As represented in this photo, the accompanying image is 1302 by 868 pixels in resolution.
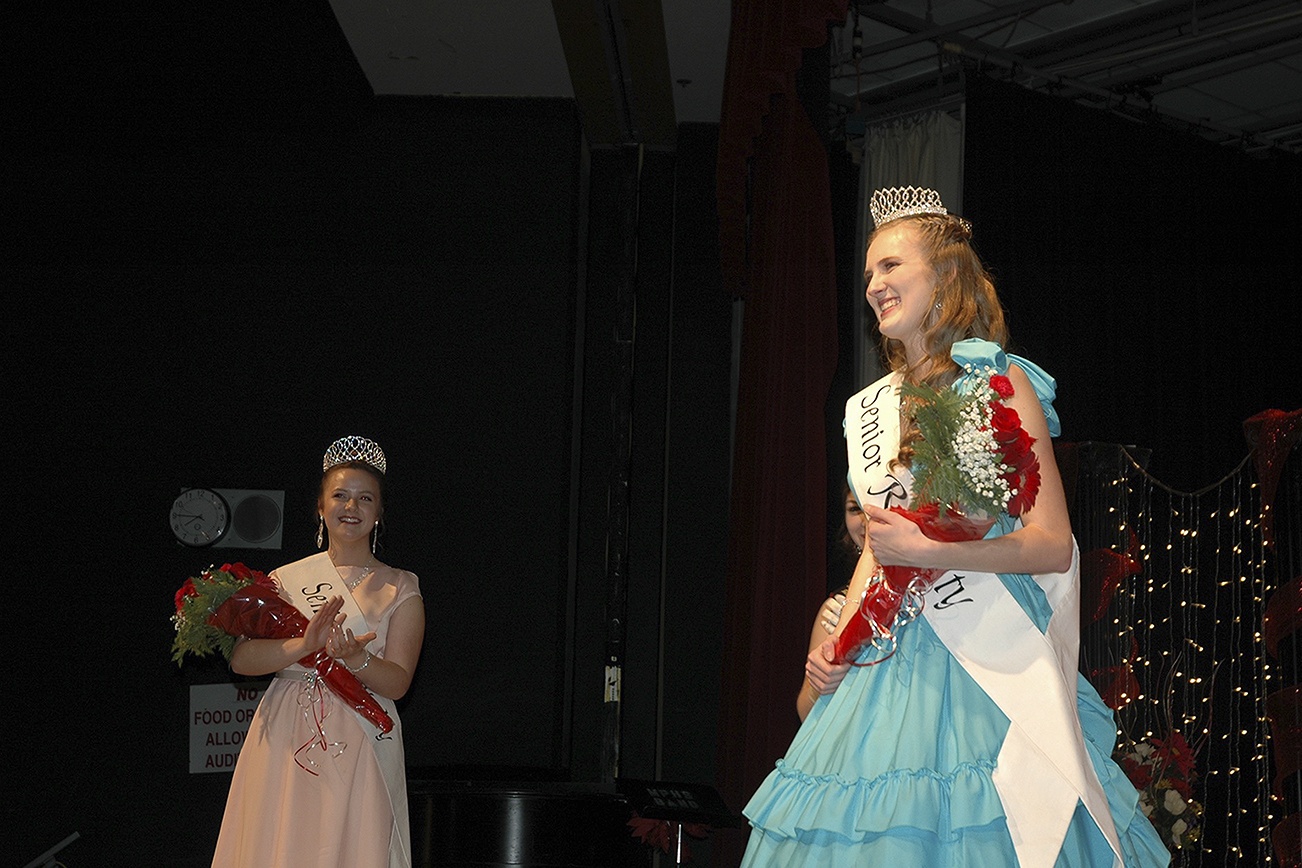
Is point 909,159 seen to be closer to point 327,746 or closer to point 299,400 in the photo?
point 299,400

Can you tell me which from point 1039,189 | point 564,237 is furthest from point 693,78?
point 1039,189

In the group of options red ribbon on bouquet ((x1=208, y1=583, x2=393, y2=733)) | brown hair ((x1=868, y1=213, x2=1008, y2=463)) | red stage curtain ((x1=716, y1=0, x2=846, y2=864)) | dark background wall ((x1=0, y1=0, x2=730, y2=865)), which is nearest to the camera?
brown hair ((x1=868, y1=213, x2=1008, y2=463))

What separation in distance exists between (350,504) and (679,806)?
4.29 ft

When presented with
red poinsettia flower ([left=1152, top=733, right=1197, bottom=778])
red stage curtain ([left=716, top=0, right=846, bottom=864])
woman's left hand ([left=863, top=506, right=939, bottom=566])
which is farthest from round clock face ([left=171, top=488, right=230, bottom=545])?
woman's left hand ([left=863, top=506, right=939, bottom=566])

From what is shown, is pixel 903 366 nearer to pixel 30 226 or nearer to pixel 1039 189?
pixel 30 226

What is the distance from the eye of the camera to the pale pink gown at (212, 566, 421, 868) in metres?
3.44

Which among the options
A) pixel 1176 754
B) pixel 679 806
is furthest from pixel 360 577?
pixel 1176 754

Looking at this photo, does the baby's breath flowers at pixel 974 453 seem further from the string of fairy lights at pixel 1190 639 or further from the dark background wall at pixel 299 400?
the dark background wall at pixel 299 400

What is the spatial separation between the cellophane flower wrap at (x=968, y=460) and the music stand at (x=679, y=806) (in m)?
1.73

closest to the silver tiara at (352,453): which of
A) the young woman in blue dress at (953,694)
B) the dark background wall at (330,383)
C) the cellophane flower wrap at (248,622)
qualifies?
the cellophane flower wrap at (248,622)

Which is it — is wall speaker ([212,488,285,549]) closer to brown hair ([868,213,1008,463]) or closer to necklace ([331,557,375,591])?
necklace ([331,557,375,591])

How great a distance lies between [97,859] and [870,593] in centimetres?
489

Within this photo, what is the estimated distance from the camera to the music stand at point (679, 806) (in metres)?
3.42

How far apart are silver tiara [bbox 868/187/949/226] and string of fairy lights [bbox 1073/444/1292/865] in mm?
2430
